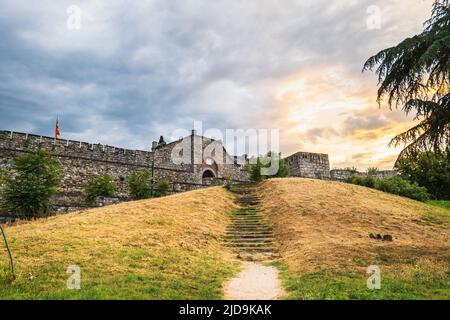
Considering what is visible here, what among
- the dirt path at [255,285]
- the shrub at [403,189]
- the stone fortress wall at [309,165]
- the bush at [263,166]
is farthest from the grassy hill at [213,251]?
the stone fortress wall at [309,165]

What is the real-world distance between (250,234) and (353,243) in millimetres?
4482

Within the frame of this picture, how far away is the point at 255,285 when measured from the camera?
8.21 m

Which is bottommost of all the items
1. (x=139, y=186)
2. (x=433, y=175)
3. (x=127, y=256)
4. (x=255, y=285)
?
(x=255, y=285)

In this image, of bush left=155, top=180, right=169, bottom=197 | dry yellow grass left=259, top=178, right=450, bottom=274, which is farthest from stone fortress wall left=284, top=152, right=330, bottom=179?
bush left=155, top=180, right=169, bottom=197

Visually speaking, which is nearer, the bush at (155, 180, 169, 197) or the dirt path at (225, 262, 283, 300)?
the dirt path at (225, 262, 283, 300)

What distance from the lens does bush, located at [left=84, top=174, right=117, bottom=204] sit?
2305cm

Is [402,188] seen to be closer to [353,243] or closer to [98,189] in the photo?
[353,243]

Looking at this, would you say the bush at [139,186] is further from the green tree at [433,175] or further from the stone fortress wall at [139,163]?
the green tree at [433,175]

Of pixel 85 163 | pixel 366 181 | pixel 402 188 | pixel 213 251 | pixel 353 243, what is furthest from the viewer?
pixel 366 181

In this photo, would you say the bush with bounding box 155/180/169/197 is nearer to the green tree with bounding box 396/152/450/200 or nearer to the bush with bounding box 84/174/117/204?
the bush with bounding box 84/174/117/204

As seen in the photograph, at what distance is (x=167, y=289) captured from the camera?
709 centimetres

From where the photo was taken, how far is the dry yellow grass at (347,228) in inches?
380

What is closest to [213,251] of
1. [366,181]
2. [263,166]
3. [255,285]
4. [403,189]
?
[255,285]

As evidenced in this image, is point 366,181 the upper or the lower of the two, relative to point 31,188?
upper
